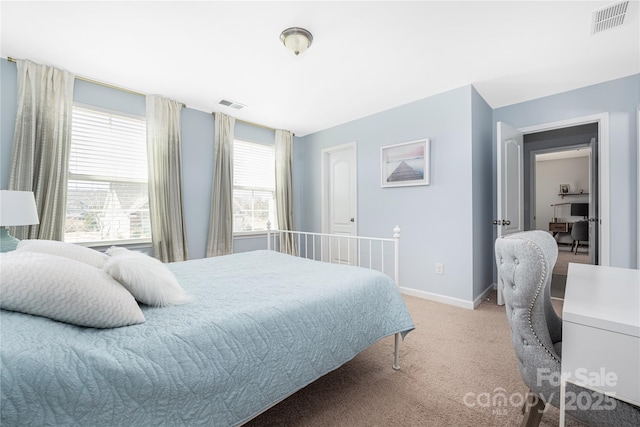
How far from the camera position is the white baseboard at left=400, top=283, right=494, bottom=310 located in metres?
2.80

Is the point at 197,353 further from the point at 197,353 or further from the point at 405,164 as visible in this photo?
the point at 405,164

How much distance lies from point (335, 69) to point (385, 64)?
45 cm

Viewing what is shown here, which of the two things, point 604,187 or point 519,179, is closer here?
point 604,187

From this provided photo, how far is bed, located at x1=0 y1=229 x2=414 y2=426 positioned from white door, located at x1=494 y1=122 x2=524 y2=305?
2145 mm

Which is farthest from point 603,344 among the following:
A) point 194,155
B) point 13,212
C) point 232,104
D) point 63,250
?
point 194,155

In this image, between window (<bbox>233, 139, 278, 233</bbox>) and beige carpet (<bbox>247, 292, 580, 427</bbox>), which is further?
window (<bbox>233, 139, 278, 233</bbox>)

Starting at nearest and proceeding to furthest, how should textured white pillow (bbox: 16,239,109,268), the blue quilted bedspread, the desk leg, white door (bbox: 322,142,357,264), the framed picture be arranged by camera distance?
1. the blue quilted bedspread
2. the desk leg
3. textured white pillow (bbox: 16,239,109,268)
4. the framed picture
5. white door (bbox: 322,142,357,264)

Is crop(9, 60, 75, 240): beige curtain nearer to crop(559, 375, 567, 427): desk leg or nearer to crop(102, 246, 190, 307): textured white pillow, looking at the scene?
crop(102, 246, 190, 307): textured white pillow

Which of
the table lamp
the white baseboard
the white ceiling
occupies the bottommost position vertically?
the white baseboard

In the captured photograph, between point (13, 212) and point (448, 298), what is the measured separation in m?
3.71

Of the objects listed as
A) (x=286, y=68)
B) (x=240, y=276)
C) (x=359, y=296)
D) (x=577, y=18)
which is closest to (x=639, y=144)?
(x=577, y=18)

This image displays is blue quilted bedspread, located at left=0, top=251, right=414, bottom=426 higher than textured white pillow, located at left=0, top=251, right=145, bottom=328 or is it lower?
lower

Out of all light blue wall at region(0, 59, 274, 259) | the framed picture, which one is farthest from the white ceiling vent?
light blue wall at region(0, 59, 274, 259)

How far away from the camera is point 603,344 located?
729 millimetres
